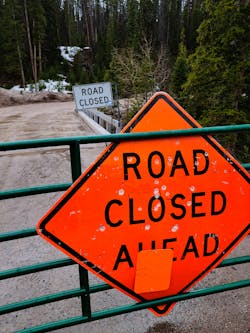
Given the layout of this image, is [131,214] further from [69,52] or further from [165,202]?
[69,52]

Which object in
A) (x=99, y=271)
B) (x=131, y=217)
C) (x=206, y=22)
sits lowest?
(x=99, y=271)

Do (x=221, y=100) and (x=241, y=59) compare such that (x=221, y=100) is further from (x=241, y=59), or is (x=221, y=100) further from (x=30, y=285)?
(x=30, y=285)

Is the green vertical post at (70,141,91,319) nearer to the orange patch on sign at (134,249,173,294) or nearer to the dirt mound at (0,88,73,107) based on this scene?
the orange patch on sign at (134,249,173,294)

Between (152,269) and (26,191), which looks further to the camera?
(152,269)

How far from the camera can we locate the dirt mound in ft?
102

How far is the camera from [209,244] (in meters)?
2.20

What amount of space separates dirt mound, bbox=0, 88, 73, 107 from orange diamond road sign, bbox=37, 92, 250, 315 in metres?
Result: 30.8

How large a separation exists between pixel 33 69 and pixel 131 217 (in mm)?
49568

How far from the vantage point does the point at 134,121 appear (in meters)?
2.00

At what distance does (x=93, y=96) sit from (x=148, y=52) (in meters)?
13.6

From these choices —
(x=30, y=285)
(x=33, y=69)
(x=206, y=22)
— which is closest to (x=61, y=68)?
(x=33, y=69)

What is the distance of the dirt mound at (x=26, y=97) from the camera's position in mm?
31234

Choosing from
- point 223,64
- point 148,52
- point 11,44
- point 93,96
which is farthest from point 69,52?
point 93,96

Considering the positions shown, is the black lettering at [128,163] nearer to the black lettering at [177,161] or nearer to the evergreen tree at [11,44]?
the black lettering at [177,161]
